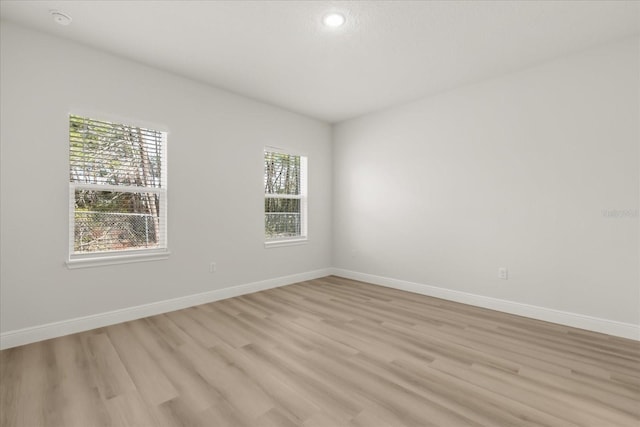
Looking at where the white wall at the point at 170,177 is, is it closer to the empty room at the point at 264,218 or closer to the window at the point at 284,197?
the empty room at the point at 264,218

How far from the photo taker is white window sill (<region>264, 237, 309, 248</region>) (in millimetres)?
4530

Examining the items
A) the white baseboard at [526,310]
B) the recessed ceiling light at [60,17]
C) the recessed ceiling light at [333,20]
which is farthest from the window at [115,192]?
the white baseboard at [526,310]

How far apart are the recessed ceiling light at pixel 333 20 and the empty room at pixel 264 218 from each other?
0.11 ft

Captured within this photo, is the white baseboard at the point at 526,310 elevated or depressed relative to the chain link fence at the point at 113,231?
depressed

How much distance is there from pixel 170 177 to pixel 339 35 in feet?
7.73

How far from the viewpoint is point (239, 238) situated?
13.7 ft

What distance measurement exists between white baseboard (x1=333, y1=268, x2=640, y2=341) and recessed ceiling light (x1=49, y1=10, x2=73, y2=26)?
4581mm

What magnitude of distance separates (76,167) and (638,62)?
5285mm

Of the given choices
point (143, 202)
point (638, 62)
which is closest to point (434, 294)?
point (638, 62)

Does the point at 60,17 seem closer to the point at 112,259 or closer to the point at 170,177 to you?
the point at 170,177

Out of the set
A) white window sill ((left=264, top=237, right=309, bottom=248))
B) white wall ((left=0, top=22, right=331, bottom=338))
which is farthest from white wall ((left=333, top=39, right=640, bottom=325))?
white wall ((left=0, top=22, right=331, bottom=338))

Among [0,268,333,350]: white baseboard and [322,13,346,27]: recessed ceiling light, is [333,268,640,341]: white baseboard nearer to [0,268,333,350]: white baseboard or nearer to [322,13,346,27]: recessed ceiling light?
[0,268,333,350]: white baseboard

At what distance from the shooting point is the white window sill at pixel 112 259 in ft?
9.39

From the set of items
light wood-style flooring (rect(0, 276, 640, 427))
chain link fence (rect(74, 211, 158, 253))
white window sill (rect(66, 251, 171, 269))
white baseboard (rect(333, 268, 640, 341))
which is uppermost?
chain link fence (rect(74, 211, 158, 253))
